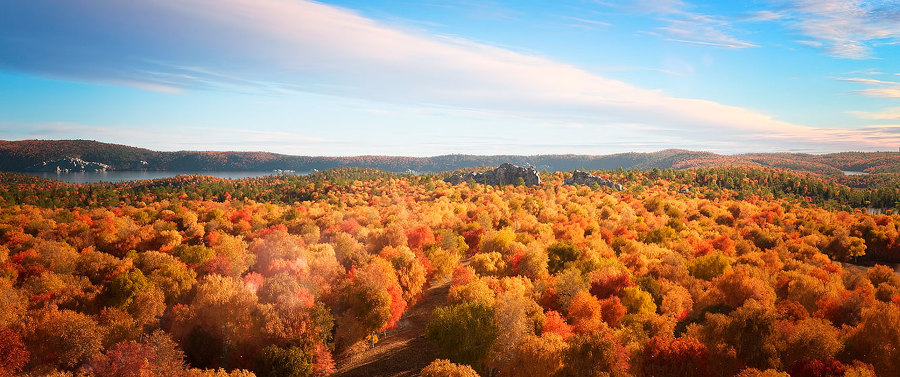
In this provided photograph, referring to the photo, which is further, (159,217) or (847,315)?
(159,217)

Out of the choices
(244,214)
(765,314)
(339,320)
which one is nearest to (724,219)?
(765,314)

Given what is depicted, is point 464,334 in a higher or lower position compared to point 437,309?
lower

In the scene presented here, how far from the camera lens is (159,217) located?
115 m

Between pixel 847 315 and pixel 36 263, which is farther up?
pixel 36 263

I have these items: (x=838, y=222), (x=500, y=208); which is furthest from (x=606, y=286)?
(x=838, y=222)

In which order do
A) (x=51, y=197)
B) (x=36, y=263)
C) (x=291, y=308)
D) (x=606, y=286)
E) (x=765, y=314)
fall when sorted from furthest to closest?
(x=51, y=197) < (x=36, y=263) < (x=606, y=286) < (x=291, y=308) < (x=765, y=314)

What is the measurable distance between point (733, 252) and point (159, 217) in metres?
142

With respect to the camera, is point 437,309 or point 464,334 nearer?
point 464,334

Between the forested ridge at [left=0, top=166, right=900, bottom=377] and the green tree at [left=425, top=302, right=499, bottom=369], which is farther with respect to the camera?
the green tree at [left=425, top=302, right=499, bottom=369]

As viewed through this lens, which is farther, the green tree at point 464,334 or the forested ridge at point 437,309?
the green tree at point 464,334

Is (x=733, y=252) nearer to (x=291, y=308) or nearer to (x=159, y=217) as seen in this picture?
(x=291, y=308)

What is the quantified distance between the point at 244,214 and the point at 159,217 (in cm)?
2235

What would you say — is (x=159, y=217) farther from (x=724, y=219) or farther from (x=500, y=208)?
(x=724, y=219)

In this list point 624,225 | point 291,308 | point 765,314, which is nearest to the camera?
point 765,314
